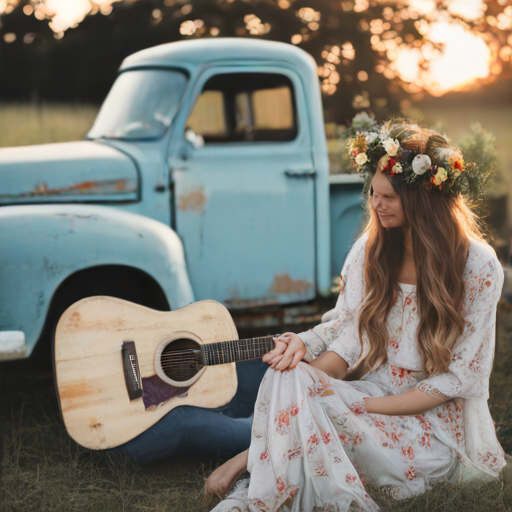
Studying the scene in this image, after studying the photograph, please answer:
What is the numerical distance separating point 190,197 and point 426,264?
103 centimetres

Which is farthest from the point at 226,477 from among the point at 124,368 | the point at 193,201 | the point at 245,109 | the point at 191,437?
the point at 245,109

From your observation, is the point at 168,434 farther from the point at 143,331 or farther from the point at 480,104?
the point at 480,104

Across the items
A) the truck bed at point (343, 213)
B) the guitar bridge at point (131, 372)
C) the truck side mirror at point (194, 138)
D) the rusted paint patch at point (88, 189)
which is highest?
the truck side mirror at point (194, 138)

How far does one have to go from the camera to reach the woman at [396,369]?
4.93 ft

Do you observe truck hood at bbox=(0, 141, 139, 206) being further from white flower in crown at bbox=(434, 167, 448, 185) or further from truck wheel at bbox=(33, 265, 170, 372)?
white flower in crown at bbox=(434, 167, 448, 185)

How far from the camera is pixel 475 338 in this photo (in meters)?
1.59

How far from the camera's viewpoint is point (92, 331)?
180 cm

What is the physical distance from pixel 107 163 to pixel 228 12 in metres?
0.82

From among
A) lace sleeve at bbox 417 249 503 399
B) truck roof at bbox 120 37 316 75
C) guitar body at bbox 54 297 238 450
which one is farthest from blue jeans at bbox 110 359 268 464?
truck roof at bbox 120 37 316 75

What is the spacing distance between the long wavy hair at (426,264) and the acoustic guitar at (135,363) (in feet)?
1.23

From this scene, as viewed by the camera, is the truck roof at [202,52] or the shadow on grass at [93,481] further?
the truck roof at [202,52]

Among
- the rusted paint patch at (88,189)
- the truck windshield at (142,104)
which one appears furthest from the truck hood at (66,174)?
the truck windshield at (142,104)

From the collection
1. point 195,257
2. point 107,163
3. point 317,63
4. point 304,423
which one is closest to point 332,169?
point 317,63

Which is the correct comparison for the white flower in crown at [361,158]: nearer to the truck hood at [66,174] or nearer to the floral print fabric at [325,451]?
the floral print fabric at [325,451]
